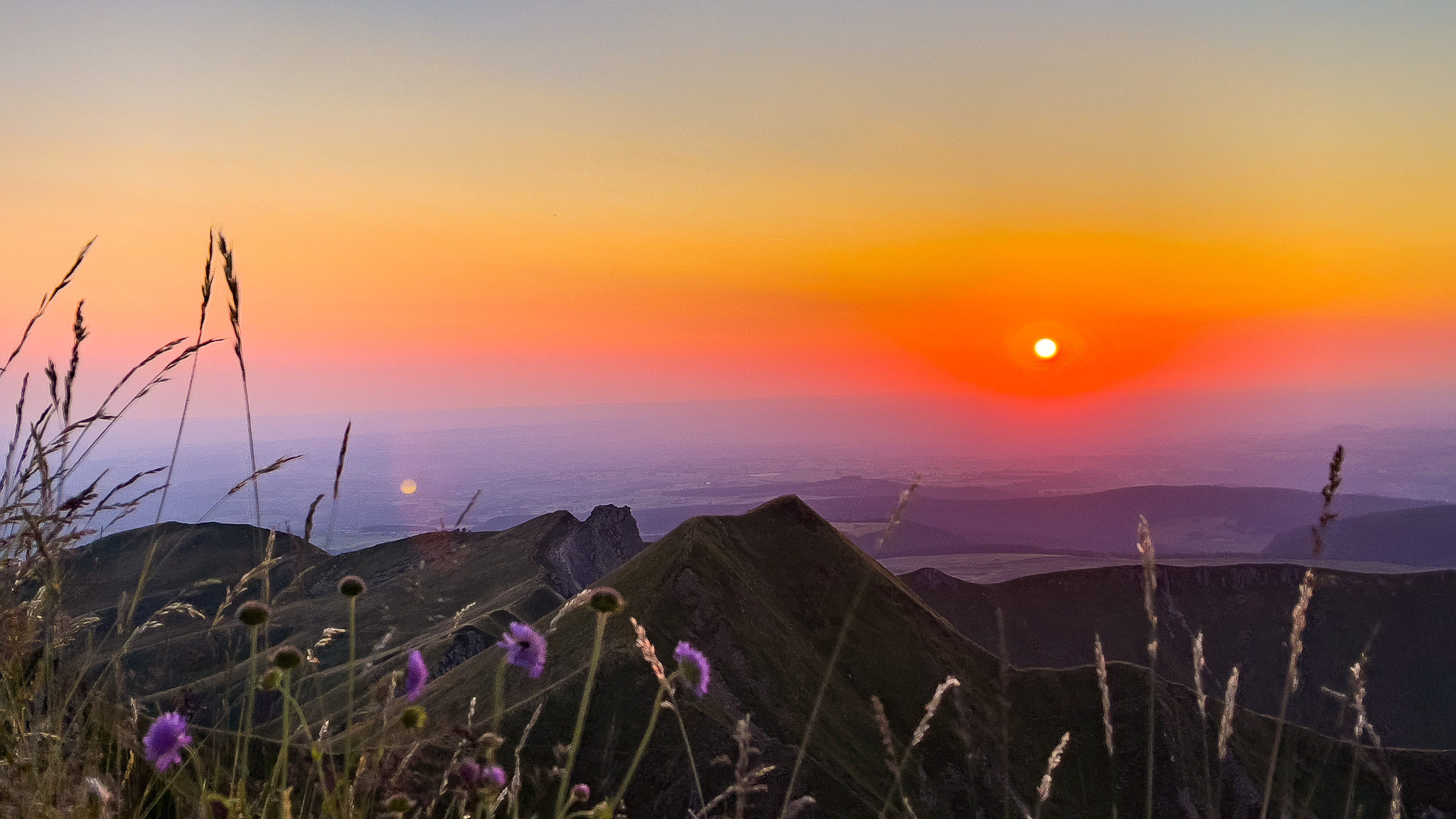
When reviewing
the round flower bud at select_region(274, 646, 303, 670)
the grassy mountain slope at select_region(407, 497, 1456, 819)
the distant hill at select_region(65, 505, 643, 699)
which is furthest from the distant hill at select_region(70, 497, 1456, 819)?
the round flower bud at select_region(274, 646, 303, 670)

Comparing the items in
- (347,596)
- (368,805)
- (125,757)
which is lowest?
(125,757)

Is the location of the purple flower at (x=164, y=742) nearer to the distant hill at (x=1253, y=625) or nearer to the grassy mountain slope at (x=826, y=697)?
the grassy mountain slope at (x=826, y=697)

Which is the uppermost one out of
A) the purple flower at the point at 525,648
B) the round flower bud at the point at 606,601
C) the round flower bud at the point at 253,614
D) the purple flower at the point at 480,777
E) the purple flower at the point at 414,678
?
the round flower bud at the point at 606,601

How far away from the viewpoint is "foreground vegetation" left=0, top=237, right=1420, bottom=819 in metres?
2.92

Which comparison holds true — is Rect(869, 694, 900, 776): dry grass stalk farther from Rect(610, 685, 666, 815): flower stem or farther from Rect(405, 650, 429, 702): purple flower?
Rect(405, 650, 429, 702): purple flower

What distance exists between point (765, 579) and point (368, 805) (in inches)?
2872

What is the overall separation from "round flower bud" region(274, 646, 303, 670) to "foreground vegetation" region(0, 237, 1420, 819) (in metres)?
0.06

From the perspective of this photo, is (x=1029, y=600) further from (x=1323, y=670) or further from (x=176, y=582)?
(x=176, y=582)

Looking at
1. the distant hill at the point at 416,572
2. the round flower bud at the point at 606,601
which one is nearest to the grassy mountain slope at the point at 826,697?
the distant hill at the point at 416,572

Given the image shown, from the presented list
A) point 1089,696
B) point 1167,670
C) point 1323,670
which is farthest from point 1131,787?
point 1323,670

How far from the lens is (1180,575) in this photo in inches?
5945

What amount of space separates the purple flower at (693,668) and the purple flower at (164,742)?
163 centimetres

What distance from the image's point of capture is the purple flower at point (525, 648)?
9.58ft

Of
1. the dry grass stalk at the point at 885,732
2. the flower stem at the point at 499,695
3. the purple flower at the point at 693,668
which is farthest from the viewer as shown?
the purple flower at the point at 693,668
